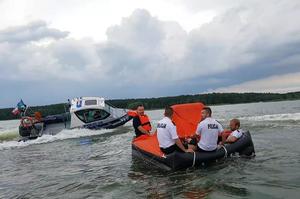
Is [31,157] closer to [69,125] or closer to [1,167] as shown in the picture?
[1,167]

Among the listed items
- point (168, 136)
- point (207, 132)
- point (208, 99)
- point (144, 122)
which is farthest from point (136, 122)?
point (208, 99)

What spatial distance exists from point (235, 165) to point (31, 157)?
33.2 feet

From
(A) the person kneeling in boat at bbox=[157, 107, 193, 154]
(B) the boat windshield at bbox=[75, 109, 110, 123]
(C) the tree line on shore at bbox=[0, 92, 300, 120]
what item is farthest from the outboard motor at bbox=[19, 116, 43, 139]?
(C) the tree line on shore at bbox=[0, 92, 300, 120]

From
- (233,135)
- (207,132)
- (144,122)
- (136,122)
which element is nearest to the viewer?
(207,132)

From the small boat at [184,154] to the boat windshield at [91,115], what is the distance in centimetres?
1682

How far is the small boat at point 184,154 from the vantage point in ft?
32.5

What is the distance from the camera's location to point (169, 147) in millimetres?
9859

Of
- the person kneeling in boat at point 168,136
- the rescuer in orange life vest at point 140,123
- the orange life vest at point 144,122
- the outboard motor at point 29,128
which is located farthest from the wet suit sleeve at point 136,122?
the outboard motor at point 29,128

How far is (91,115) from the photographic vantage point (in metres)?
29.8

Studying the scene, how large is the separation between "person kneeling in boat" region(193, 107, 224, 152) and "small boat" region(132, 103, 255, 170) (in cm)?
18

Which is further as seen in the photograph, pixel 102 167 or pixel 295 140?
pixel 295 140

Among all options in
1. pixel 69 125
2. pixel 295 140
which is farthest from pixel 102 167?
pixel 69 125

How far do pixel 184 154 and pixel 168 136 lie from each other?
0.59m

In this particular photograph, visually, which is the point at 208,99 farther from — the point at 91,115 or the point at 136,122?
the point at 136,122
